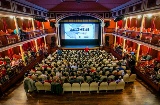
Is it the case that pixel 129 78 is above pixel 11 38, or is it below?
below

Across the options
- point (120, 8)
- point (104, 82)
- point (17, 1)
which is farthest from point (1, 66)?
point (120, 8)

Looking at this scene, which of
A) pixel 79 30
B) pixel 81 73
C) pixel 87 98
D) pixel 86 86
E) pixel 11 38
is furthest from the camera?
pixel 79 30

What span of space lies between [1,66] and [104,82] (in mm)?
8458

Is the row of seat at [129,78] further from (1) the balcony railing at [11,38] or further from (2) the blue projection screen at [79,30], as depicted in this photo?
(2) the blue projection screen at [79,30]

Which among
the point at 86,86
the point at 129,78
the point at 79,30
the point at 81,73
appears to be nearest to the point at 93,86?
the point at 86,86

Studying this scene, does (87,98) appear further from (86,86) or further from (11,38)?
(11,38)

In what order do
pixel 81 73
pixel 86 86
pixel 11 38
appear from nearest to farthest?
pixel 86 86, pixel 81 73, pixel 11 38

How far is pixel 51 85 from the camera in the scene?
341 inches

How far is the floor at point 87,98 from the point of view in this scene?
799 centimetres

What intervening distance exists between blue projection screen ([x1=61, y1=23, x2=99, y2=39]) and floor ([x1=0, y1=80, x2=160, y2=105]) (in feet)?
47.4

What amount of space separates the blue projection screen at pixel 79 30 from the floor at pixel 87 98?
14449 millimetres

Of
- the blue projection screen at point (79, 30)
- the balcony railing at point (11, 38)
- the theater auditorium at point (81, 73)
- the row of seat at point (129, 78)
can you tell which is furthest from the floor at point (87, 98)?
the blue projection screen at point (79, 30)

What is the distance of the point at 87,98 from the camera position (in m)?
8.45

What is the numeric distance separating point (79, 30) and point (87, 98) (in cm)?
1523
